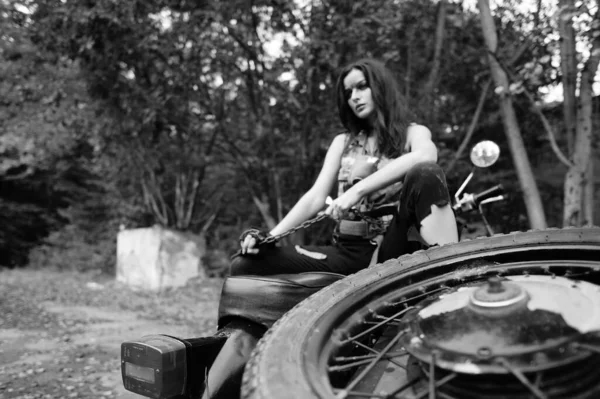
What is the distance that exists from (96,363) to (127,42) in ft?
12.3

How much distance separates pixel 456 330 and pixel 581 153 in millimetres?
3969

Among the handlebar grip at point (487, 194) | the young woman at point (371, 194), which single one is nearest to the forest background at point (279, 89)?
the handlebar grip at point (487, 194)

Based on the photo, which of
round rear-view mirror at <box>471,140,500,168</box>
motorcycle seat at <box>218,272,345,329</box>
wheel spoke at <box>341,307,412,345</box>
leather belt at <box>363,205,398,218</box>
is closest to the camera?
wheel spoke at <box>341,307,412,345</box>

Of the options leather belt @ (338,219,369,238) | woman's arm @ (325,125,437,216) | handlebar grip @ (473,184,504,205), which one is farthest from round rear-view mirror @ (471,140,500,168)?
leather belt @ (338,219,369,238)

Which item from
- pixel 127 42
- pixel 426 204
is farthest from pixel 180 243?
pixel 426 204

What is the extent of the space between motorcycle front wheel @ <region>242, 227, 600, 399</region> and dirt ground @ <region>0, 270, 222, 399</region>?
2.27 metres

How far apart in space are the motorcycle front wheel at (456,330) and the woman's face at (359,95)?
1206 mm

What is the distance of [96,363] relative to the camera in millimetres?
3926

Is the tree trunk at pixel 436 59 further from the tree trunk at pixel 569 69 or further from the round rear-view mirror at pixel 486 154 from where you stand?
the round rear-view mirror at pixel 486 154

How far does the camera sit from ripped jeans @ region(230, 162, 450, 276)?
1.87 m

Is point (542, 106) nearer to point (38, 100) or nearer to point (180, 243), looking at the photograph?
point (180, 243)

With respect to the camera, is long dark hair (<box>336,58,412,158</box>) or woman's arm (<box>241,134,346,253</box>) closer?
long dark hair (<box>336,58,412,158</box>)

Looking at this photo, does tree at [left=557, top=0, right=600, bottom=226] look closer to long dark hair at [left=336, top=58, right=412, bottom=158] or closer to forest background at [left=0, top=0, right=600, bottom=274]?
forest background at [left=0, top=0, right=600, bottom=274]

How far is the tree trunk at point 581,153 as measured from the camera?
4.33 m
